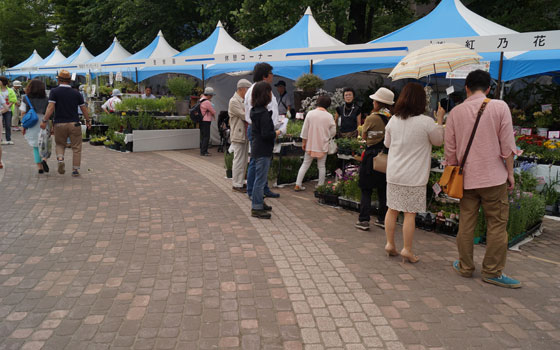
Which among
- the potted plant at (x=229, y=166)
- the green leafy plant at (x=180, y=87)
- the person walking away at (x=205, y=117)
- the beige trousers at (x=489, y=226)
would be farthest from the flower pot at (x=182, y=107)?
the beige trousers at (x=489, y=226)

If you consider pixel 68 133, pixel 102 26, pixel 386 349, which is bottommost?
pixel 386 349

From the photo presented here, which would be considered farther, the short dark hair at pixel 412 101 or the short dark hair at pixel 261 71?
the short dark hair at pixel 261 71

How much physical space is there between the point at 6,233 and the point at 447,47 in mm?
5715

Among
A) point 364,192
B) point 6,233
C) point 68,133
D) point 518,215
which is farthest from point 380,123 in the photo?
point 68,133

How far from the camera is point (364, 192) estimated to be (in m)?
5.92

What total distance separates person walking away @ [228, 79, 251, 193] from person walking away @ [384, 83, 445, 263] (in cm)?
339

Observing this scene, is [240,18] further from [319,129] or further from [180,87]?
[319,129]

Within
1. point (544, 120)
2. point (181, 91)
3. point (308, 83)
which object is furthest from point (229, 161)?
point (181, 91)

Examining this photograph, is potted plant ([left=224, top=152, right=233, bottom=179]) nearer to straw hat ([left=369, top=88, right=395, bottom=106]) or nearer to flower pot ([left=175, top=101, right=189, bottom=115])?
straw hat ([left=369, top=88, right=395, bottom=106])

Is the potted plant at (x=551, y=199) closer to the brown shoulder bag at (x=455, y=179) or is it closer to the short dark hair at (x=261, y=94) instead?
the brown shoulder bag at (x=455, y=179)

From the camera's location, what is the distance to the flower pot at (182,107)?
14802 millimetres

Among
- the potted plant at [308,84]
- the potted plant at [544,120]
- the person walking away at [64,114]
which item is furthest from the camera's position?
the potted plant at [308,84]

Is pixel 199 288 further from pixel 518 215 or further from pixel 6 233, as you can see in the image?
pixel 518 215

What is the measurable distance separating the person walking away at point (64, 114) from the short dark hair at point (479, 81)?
6902 mm
